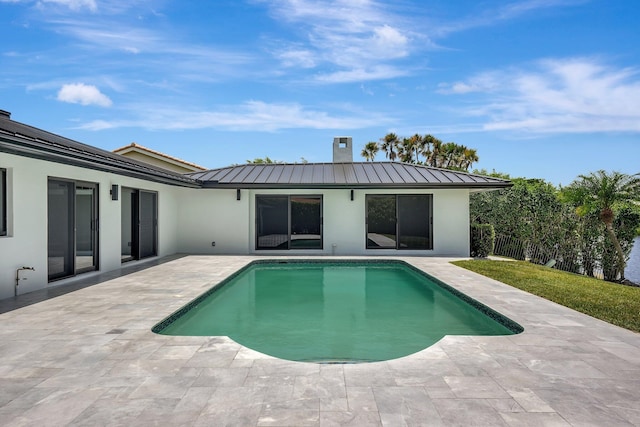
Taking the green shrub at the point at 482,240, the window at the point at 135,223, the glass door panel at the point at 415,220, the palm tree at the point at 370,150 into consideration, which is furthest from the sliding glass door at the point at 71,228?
the palm tree at the point at 370,150

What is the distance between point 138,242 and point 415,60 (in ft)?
36.9

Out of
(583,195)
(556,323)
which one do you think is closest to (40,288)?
(556,323)

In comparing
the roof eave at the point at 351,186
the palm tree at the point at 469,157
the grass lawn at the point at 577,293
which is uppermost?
the palm tree at the point at 469,157

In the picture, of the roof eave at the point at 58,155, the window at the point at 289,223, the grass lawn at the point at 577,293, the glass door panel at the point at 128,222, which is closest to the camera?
the roof eave at the point at 58,155

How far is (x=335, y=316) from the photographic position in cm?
630

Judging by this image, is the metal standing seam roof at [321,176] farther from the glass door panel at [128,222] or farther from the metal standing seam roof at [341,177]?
the glass door panel at [128,222]

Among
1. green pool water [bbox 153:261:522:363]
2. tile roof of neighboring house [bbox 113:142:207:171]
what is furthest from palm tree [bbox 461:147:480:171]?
green pool water [bbox 153:261:522:363]

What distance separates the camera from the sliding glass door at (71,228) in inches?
291

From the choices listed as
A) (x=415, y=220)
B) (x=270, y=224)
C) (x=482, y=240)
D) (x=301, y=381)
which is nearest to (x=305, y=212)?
(x=270, y=224)

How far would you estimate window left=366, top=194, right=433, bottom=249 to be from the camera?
12.8 meters

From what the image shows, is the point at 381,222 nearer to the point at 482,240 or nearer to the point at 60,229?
the point at 482,240

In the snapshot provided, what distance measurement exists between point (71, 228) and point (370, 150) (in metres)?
30.9

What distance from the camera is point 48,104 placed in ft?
47.9

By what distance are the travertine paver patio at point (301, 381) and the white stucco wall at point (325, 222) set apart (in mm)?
7771
